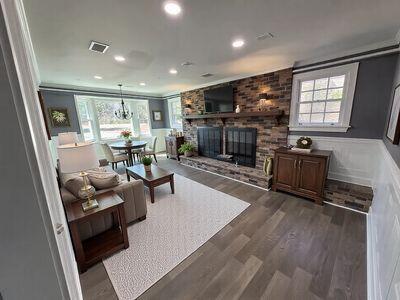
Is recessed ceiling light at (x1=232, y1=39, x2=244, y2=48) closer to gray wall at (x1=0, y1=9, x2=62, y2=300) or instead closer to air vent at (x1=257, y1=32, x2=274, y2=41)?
air vent at (x1=257, y1=32, x2=274, y2=41)

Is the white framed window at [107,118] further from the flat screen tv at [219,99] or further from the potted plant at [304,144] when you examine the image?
the potted plant at [304,144]

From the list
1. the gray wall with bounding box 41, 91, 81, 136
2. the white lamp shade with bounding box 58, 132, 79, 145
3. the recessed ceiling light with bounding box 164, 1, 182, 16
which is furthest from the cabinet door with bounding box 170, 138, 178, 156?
the recessed ceiling light with bounding box 164, 1, 182, 16

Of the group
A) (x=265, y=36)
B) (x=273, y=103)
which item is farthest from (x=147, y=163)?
(x=273, y=103)

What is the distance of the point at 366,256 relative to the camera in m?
1.78

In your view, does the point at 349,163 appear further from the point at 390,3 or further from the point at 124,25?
the point at 124,25

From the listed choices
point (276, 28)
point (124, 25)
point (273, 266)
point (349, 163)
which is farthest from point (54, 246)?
point (349, 163)

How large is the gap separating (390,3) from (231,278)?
303cm

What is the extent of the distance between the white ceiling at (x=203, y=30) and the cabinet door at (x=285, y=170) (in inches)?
71.2

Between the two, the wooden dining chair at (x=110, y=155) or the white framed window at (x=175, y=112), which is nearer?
the wooden dining chair at (x=110, y=155)

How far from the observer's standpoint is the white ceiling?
1.58 metres

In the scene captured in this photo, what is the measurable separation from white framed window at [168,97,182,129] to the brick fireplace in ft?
7.83

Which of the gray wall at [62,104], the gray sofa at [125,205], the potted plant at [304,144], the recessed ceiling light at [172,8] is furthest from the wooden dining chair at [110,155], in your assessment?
the potted plant at [304,144]

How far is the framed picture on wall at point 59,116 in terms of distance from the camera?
463 cm

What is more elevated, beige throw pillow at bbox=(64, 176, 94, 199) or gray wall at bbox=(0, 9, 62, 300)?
gray wall at bbox=(0, 9, 62, 300)
